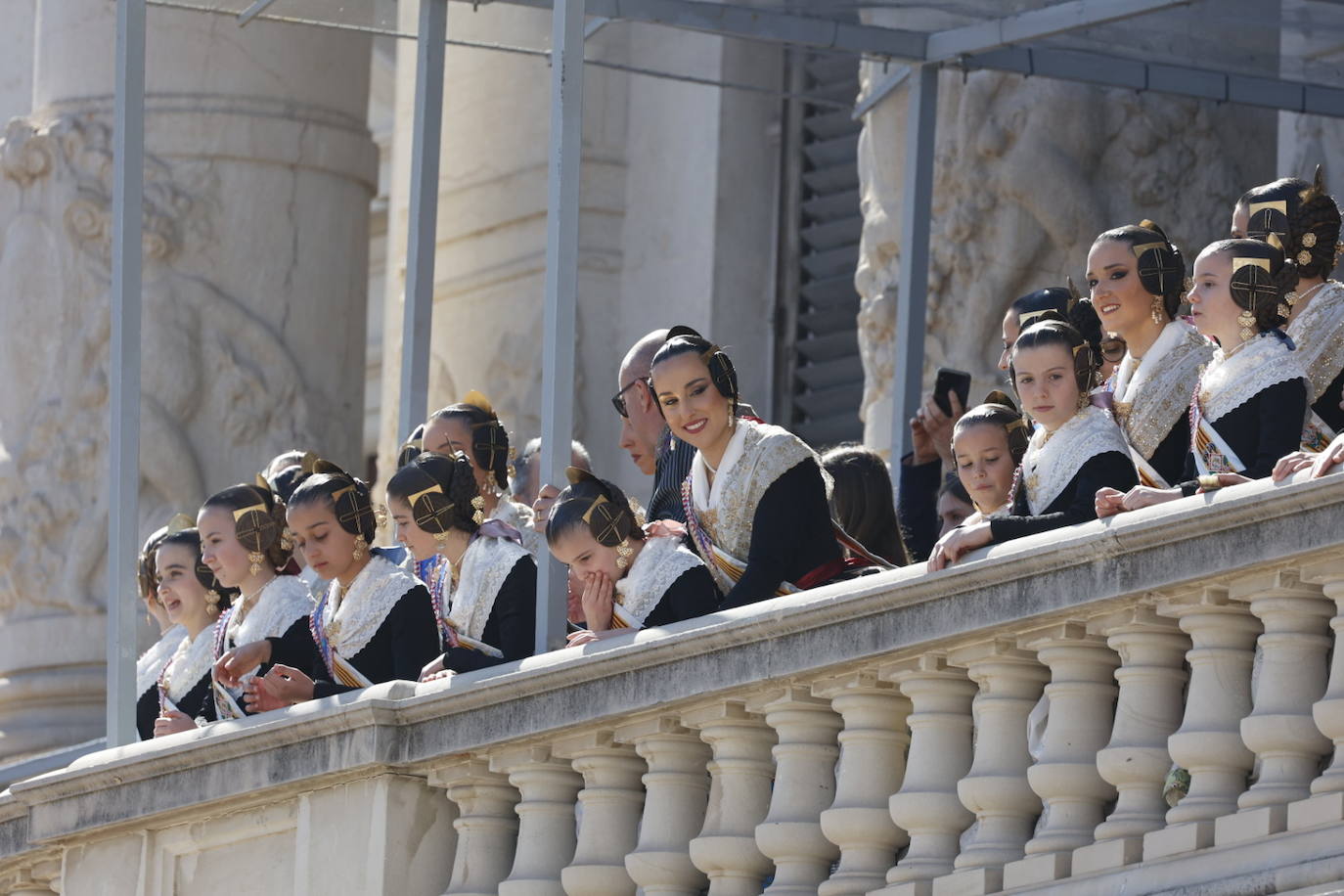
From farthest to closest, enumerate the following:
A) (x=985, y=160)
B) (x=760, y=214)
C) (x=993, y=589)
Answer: (x=760, y=214) → (x=985, y=160) → (x=993, y=589)

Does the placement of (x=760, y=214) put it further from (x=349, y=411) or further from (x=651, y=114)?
(x=349, y=411)

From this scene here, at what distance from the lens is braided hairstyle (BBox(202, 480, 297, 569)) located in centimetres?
949

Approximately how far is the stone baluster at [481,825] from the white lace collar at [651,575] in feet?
1.74

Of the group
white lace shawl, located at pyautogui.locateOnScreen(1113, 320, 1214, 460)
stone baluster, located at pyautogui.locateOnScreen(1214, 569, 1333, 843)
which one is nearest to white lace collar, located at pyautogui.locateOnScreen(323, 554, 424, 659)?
white lace shawl, located at pyautogui.locateOnScreen(1113, 320, 1214, 460)

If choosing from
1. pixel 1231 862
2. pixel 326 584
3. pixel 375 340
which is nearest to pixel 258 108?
pixel 326 584

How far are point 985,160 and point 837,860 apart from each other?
592 cm

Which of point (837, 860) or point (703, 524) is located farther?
point (703, 524)

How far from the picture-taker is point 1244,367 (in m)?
6.99

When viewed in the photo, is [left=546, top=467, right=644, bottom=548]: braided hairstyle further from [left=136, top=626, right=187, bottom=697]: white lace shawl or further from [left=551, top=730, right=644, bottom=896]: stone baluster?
[left=136, top=626, right=187, bottom=697]: white lace shawl

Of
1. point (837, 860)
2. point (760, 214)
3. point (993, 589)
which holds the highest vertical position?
point (760, 214)

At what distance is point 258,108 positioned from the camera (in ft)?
48.2

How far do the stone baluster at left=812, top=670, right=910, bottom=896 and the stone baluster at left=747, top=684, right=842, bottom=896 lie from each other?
64 millimetres

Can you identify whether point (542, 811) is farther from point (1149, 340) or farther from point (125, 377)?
point (125, 377)

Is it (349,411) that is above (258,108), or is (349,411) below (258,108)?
below
